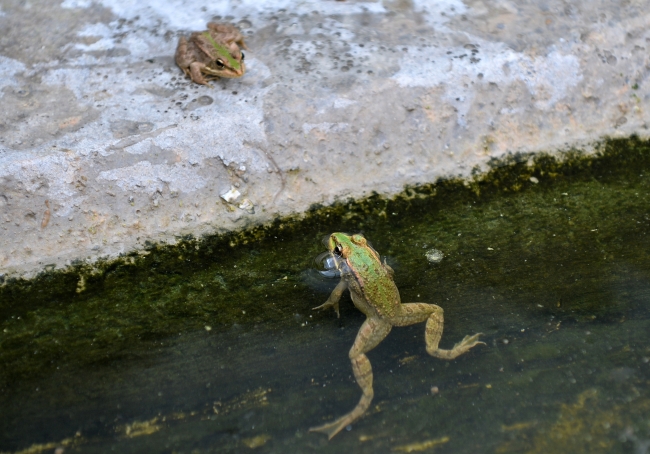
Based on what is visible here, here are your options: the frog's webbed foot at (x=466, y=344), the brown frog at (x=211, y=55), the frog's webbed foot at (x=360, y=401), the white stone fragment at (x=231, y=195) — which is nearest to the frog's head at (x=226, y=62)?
the brown frog at (x=211, y=55)

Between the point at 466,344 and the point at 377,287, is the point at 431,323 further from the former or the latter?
the point at 377,287

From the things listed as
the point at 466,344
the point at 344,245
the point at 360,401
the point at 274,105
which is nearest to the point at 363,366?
the point at 360,401

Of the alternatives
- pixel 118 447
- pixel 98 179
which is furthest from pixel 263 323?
pixel 98 179

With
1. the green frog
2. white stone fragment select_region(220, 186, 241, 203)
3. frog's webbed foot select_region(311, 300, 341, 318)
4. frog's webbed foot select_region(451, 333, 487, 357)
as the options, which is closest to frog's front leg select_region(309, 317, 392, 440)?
the green frog

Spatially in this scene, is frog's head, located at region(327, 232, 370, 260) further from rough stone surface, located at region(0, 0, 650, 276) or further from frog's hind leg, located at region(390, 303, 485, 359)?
rough stone surface, located at region(0, 0, 650, 276)

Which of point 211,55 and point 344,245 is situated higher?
point 211,55
